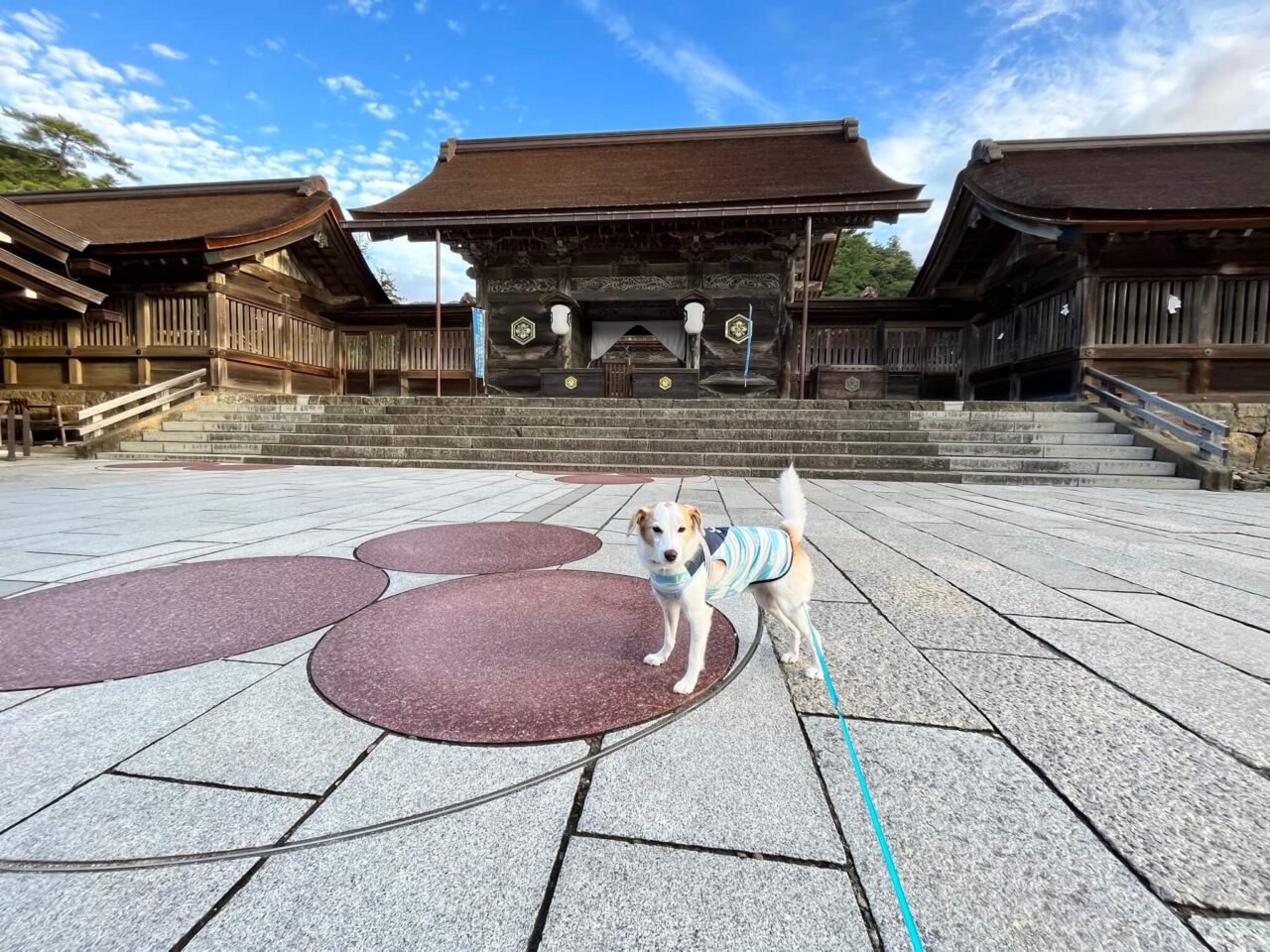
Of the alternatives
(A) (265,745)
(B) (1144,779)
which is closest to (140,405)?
(A) (265,745)

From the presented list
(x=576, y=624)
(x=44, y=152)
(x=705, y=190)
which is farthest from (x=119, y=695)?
(x=44, y=152)

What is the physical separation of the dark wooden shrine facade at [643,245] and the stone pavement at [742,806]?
1083 cm

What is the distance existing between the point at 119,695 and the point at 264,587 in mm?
964

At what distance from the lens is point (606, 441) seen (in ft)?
28.6

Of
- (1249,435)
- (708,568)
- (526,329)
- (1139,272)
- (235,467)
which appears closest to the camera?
(708,568)

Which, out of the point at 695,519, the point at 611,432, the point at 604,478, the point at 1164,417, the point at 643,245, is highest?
the point at 643,245

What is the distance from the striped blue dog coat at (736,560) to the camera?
159 cm

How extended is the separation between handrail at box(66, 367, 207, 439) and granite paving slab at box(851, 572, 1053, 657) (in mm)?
13307

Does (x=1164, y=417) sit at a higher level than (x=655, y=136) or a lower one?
lower

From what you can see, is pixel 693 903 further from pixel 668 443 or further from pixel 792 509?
pixel 668 443

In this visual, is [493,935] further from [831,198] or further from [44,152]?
[44,152]

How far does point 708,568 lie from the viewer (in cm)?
161

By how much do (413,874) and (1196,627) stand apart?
3.02 metres

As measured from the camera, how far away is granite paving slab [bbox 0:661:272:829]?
114 centimetres
